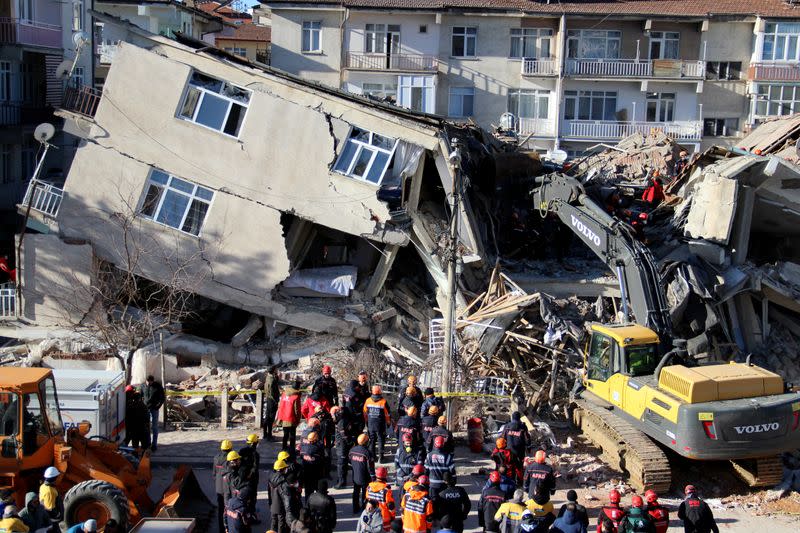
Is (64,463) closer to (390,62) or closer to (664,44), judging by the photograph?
(390,62)

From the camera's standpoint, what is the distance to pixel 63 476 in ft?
39.6

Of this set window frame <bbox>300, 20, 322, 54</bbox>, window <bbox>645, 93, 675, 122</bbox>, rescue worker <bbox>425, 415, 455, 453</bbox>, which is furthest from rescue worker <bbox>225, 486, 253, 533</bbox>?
window <bbox>645, 93, 675, 122</bbox>

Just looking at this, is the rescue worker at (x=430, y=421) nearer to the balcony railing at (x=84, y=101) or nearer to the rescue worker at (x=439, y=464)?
the rescue worker at (x=439, y=464)

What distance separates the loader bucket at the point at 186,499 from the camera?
12.4m

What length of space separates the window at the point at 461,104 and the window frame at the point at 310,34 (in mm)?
6278

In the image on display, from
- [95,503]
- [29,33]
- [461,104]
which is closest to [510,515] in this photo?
[95,503]

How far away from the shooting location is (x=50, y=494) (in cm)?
1120

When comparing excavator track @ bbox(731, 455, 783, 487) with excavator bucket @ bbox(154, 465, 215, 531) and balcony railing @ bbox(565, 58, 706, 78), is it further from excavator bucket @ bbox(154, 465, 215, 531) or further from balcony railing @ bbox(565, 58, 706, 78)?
balcony railing @ bbox(565, 58, 706, 78)

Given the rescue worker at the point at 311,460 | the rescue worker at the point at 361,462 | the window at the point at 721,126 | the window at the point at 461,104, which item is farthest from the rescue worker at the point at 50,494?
the window at the point at 721,126

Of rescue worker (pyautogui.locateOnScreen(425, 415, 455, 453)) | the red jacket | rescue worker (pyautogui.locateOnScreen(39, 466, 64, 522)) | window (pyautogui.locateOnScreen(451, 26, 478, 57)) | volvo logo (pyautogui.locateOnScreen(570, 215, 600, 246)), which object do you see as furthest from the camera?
window (pyautogui.locateOnScreen(451, 26, 478, 57))

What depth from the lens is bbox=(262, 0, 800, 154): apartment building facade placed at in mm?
39438

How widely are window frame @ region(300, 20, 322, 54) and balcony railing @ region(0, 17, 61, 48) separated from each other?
1180 centimetres

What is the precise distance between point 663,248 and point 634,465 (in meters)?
8.79

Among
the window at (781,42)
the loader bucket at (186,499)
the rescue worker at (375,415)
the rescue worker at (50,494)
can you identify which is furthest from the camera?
the window at (781,42)
